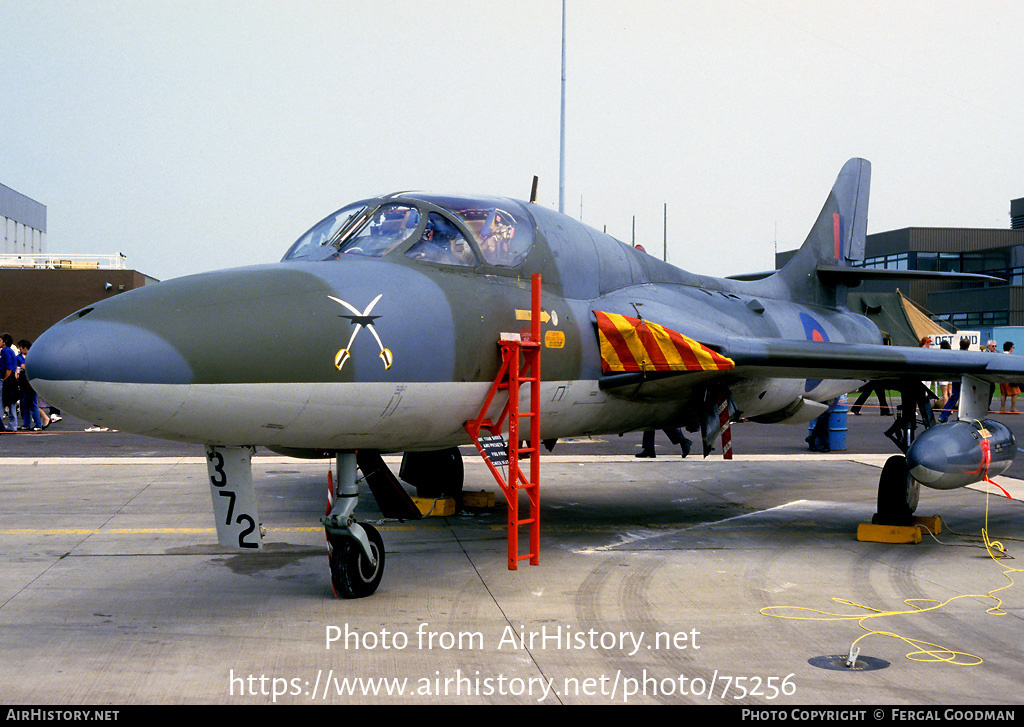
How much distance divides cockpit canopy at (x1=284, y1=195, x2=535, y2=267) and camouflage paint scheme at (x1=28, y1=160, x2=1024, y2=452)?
0.05 m

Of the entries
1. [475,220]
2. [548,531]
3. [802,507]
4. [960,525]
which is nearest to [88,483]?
[548,531]

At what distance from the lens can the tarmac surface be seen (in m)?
5.28

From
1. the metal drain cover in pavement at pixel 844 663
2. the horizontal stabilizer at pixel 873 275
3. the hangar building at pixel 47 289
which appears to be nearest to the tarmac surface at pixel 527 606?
the metal drain cover in pavement at pixel 844 663

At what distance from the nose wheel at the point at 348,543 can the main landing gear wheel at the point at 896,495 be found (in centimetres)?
579

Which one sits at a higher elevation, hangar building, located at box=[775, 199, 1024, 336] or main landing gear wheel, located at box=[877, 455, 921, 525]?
hangar building, located at box=[775, 199, 1024, 336]

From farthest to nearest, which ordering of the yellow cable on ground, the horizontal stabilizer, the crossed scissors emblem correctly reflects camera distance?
the horizontal stabilizer, the crossed scissors emblem, the yellow cable on ground

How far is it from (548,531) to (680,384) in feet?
7.29

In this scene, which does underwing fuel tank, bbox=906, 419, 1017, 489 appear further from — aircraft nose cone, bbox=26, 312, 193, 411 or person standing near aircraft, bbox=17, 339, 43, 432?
person standing near aircraft, bbox=17, 339, 43, 432

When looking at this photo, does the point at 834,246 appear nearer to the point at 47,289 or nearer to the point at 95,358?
the point at 95,358

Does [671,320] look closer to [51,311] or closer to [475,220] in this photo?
[475,220]

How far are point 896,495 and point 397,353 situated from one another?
6.19 m

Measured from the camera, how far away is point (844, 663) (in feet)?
18.7

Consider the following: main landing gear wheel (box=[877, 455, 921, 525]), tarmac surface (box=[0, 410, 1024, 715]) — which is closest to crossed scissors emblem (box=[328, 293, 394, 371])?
tarmac surface (box=[0, 410, 1024, 715])

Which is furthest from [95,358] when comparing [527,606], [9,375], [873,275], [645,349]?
[9,375]
